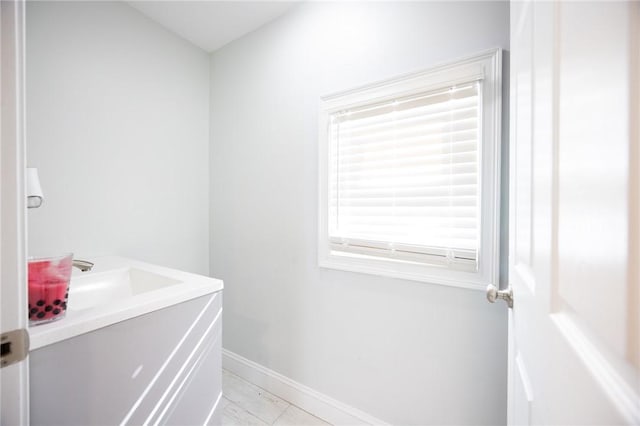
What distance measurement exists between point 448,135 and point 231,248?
5.71 ft

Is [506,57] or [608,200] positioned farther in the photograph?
[506,57]

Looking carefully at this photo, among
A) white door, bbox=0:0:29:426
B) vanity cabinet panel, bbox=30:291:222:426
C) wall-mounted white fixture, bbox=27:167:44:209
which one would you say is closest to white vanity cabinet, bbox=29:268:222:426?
vanity cabinet panel, bbox=30:291:222:426

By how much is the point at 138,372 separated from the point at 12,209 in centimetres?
68

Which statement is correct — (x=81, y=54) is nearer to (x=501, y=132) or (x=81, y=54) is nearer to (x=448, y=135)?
(x=448, y=135)

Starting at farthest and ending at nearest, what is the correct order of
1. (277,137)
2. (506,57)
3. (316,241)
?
(277,137) → (316,241) → (506,57)

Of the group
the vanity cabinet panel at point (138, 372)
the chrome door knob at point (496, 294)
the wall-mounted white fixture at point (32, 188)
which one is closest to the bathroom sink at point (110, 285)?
the vanity cabinet panel at point (138, 372)

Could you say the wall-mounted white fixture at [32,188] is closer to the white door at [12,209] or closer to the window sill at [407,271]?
the white door at [12,209]

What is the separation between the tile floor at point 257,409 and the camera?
162 cm

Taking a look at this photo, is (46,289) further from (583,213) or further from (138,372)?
(583,213)

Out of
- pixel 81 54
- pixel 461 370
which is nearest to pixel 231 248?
pixel 81 54

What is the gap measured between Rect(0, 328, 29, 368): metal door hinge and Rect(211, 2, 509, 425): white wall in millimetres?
1301

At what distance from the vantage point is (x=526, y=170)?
2.05 ft

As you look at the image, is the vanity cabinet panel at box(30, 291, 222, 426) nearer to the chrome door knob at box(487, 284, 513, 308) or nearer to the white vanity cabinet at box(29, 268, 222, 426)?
the white vanity cabinet at box(29, 268, 222, 426)

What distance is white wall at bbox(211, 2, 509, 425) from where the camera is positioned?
124cm
